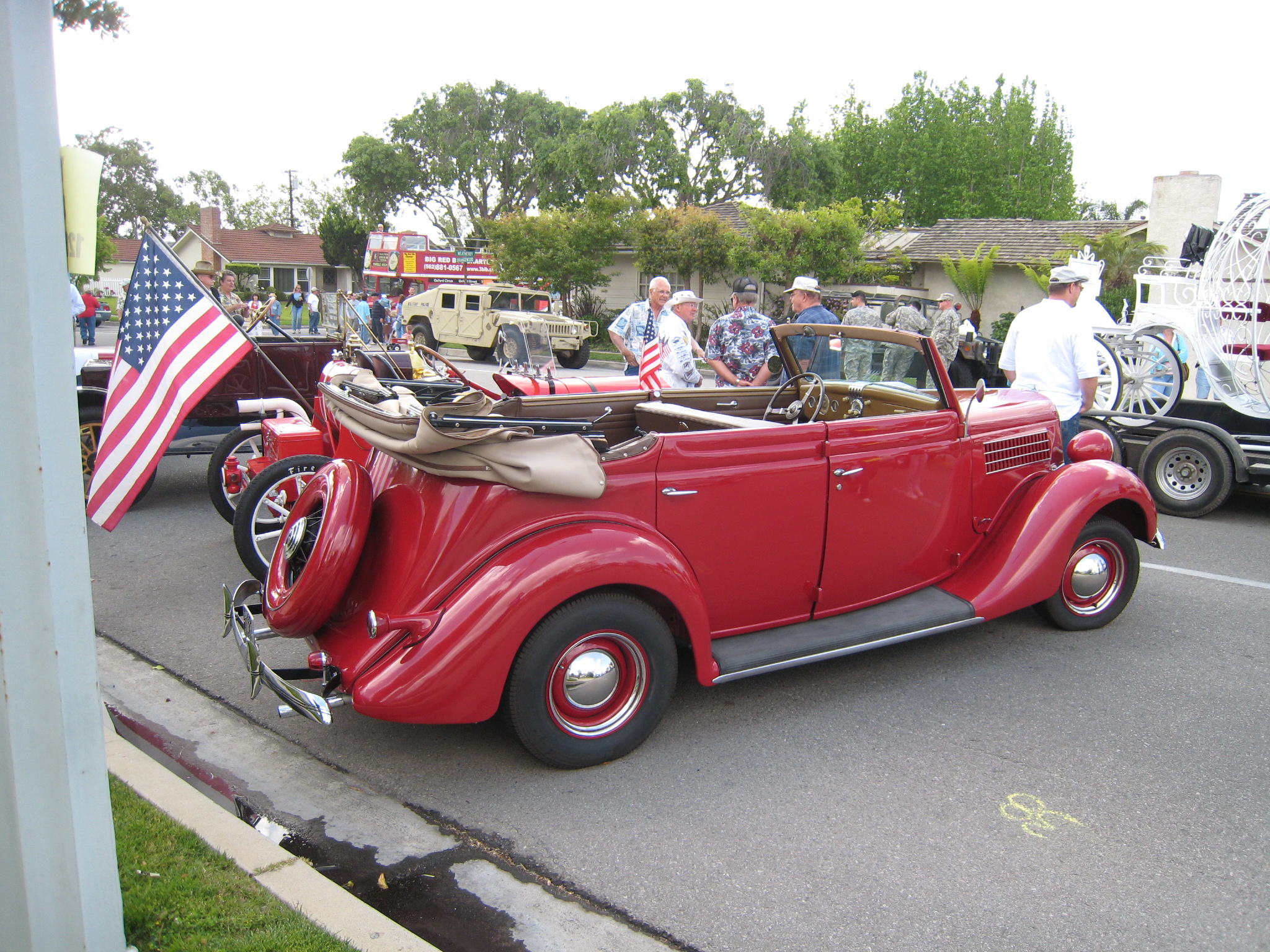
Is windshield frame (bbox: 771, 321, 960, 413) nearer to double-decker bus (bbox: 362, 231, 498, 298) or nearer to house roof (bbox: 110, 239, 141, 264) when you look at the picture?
double-decker bus (bbox: 362, 231, 498, 298)

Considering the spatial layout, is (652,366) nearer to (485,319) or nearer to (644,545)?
(644,545)

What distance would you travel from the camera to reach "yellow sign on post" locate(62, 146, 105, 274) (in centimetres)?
188

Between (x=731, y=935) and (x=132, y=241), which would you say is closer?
(x=731, y=935)

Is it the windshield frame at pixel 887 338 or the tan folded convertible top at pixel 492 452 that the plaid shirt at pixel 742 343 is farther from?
the tan folded convertible top at pixel 492 452

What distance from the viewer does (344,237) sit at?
2167 inches

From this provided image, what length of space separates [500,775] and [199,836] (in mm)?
1015

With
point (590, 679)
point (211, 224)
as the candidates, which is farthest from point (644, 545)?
point (211, 224)

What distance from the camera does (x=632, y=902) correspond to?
267 cm

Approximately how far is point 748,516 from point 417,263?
114 ft

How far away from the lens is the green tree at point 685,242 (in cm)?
2680

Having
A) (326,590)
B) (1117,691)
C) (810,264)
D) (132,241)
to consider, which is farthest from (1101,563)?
(132,241)

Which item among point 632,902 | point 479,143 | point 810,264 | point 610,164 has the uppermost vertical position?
point 479,143

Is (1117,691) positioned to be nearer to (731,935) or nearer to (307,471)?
(731,935)

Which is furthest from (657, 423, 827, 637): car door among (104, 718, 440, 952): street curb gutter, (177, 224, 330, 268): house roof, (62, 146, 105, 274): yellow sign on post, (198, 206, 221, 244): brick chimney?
(198, 206, 221, 244): brick chimney
